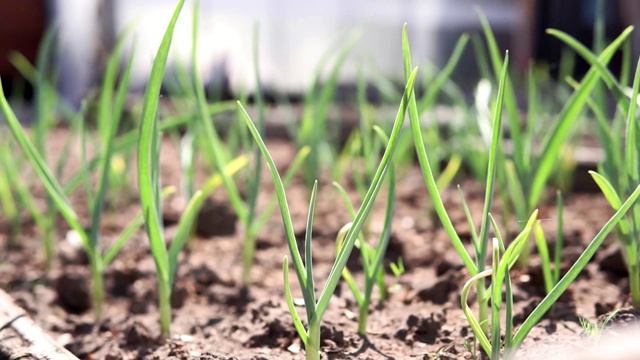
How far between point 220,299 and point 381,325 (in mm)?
349

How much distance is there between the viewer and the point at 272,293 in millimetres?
1370

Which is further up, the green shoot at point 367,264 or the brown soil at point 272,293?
the green shoot at point 367,264

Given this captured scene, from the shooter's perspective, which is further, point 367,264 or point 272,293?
point 272,293

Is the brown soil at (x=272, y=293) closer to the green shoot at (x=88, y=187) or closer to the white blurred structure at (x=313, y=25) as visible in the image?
the green shoot at (x=88, y=187)

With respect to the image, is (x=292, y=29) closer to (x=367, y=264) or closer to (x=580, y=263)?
(x=367, y=264)

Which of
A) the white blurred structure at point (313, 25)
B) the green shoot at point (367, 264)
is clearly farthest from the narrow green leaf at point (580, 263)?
the white blurred structure at point (313, 25)

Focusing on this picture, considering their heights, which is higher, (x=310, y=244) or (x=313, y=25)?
(x=310, y=244)

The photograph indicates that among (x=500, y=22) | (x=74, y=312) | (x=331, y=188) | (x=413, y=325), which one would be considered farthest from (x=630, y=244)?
(x=500, y=22)

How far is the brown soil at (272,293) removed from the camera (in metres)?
1.04

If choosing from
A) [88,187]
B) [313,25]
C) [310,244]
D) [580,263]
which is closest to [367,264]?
[310,244]

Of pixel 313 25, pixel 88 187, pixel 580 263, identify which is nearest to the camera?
pixel 580 263

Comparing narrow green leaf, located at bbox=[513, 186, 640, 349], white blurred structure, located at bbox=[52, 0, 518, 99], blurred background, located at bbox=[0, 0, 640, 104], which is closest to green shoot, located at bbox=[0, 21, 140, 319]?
narrow green leaf, located at bbox=[513, 186, 640, 349]

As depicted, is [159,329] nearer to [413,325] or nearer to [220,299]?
[220,299]

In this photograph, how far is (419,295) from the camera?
1258 mm
